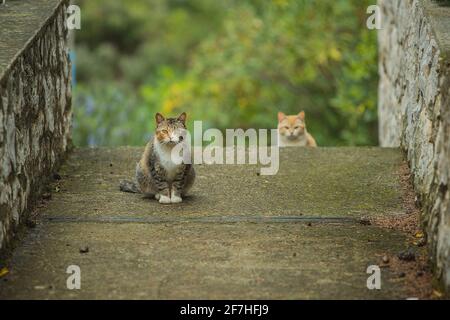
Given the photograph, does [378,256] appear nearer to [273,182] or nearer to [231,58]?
[273,182]

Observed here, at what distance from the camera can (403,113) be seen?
6270 mm

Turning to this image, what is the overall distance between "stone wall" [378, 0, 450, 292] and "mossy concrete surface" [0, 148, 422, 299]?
0.87ft

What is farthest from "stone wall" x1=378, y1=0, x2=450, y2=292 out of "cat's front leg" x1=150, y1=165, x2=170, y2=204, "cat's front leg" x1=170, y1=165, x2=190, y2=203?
"cat's front leg" x1=150, y1=165, x2=170, y2=204

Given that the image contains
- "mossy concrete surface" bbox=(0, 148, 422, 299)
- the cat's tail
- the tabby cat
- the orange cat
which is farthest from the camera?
the orange cat

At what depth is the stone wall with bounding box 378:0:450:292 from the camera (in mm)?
4188

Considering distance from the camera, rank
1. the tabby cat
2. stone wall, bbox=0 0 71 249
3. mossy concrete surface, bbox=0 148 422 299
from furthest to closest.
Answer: the tabby cat → stone wall, bbox=0 0 71 249 → mossy concrete surface, bbox=0 148 422 299

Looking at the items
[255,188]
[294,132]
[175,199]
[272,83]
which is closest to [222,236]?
[175,199]

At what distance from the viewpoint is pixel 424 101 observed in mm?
5152

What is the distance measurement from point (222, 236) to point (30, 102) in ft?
4.55

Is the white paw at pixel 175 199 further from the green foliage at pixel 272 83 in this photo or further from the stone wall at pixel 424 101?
the green foliage at pixel 272 83

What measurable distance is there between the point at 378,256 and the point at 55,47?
2.76 metres

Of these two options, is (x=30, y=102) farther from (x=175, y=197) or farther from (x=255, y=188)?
(x=255, y=188)

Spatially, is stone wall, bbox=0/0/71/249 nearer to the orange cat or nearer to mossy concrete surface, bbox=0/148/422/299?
mossy concrete surface, bbox=0/148/422/299

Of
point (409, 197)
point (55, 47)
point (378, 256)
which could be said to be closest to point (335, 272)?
point (378, 256)
